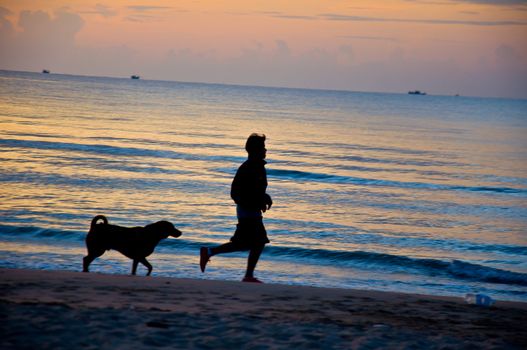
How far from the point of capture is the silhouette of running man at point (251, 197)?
7.91 m

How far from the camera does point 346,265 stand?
1298 cm

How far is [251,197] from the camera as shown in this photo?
795 cm

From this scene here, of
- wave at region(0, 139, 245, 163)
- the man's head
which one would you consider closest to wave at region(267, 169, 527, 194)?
wave at region(0, 139, 245, 163)

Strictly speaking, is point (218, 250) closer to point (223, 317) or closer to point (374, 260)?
point (223, 317)

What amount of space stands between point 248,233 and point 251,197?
44 centimetres

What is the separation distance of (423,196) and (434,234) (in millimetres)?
6150

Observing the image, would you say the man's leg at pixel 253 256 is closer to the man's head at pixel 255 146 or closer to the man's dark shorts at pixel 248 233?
the man's dark shorts at pixel 248 233

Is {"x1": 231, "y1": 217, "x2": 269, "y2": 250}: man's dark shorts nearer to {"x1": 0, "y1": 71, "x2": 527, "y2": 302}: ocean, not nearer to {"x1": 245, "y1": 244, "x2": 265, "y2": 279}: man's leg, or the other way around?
{"x1": 245, "y1": 244, "x2": 265, "y2": 279}: man's leg

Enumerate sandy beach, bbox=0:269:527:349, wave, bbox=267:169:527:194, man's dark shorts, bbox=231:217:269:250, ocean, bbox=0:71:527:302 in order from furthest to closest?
wave, bbox=267:169:527:194, ocean, bbox=0:71:527:302, man's dark shorts, bbox=231:217:269:250, sandy beach, bbox=0:269:527:349

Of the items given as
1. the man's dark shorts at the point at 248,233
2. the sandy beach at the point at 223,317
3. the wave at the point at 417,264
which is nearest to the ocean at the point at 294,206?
the wave at the point at 417,264

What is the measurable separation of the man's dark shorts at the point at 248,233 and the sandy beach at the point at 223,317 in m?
0.52

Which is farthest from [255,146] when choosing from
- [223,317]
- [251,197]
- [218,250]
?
[223,317]

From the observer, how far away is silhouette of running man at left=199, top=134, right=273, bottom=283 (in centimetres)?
791

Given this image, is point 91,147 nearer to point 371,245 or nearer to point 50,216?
point 50,216
